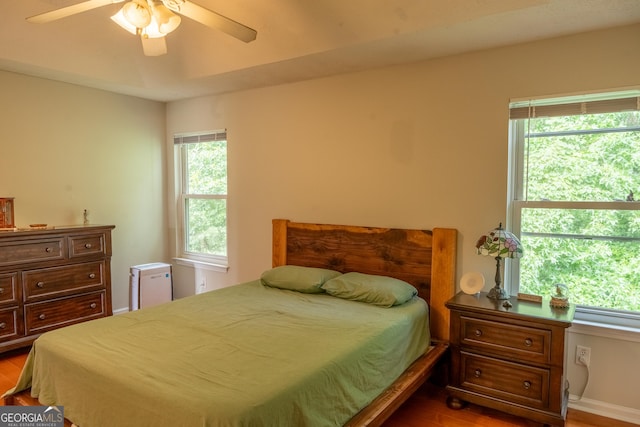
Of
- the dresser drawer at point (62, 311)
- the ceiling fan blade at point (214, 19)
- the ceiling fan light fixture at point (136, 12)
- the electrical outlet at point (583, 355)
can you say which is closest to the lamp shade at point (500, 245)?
the electrical outlet at point (583, 355)

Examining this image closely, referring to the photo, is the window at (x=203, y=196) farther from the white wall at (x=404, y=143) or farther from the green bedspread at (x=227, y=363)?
the green bedspread at (x=227, y=363)

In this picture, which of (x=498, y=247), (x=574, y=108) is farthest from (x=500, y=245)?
(x=574, y=108)

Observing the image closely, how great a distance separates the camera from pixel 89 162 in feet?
12.8

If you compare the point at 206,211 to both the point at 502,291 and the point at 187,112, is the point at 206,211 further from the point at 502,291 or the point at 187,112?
the point at 502,291

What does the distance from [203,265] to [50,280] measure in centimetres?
138

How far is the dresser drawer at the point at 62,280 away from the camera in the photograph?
10.5 feet

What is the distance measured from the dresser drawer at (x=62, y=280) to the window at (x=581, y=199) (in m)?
3.39

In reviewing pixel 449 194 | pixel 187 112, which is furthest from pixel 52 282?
pixel 449 194

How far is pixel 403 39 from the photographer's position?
2.53 m

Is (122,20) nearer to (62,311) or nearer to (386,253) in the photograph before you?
(386,253)

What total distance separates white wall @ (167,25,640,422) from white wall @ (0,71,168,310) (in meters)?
0.98

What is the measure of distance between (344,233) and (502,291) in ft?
4.07

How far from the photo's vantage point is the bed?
5.05ft

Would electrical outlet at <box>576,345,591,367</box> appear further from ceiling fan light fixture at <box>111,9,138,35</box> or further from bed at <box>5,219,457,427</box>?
ceiling fan light fixture at <box>111,9,138,35</box>
